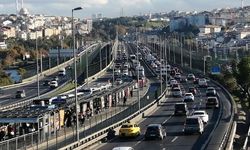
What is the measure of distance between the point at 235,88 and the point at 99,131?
5178 centimetres

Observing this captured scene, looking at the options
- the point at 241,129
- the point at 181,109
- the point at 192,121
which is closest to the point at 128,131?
the point at 192,121

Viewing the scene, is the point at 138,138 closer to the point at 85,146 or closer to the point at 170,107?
the point at 85,146

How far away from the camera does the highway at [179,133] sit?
3666cm

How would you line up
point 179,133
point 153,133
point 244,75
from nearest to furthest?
point 153,133
point 179,133
point 244,75

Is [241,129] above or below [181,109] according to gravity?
below

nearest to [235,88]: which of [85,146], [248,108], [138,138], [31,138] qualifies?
[248,108]

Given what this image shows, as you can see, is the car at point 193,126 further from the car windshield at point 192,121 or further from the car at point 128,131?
the car at point 128,131

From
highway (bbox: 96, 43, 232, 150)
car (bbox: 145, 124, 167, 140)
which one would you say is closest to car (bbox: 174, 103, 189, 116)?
highway (bbox: 96, 43, 232, 150)

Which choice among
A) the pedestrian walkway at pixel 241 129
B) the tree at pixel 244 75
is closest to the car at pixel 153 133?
the pedestrian walkway at pixel 241 129

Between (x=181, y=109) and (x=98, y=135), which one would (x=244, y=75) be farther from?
(x=98, y=135)

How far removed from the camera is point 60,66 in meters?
144

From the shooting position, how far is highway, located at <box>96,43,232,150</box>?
120 ft

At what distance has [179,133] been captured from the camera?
43.3 metres

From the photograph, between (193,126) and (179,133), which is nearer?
(193,126)
